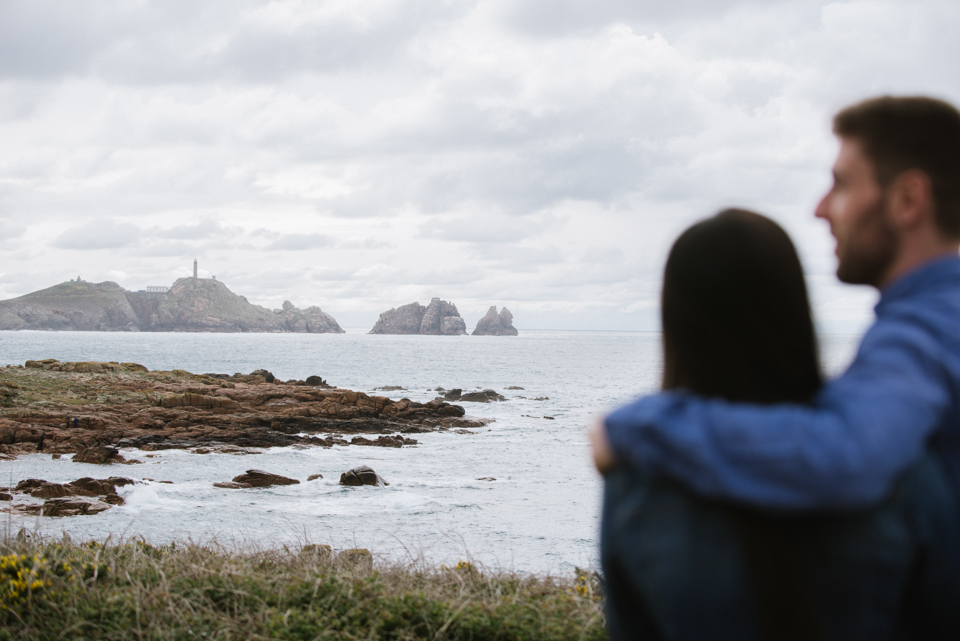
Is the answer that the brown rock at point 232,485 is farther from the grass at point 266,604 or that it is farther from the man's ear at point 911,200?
the man's ear at point 911,200

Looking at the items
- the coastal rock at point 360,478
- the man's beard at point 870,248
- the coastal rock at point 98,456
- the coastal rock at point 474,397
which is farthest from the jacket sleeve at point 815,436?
the coastal rock at point 474,397

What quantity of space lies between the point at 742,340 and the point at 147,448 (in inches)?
1048

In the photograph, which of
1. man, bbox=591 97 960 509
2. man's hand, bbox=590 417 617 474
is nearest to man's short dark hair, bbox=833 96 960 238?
man, bbox=591 97 960 509

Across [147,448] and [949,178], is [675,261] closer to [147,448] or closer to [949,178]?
[949,178]

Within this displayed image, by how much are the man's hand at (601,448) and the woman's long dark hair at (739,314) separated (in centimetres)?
25

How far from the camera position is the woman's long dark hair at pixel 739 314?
148 centimetres

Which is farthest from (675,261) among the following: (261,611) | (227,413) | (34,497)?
(227,413)

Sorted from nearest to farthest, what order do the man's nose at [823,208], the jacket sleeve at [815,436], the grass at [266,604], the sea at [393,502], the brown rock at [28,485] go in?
the jacket sleeve at [815,436], the man's nose at [823,208], the grass at [266,604], the sea at [393,502], the brown rock at [28,485]

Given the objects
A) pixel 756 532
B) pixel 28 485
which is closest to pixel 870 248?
pixel 756 532

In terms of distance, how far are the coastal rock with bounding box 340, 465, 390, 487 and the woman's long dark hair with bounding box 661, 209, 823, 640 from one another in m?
19.6

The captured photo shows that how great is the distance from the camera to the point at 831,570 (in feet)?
4.50

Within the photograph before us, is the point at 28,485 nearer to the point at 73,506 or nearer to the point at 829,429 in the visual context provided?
the point at 73,506

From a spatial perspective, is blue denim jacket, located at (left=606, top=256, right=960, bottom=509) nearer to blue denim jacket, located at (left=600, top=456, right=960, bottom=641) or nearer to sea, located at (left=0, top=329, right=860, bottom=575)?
blue denim jacket, located at (left=600, top=456, right=960, bottom=641)

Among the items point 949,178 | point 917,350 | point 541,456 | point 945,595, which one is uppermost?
point 949,178
